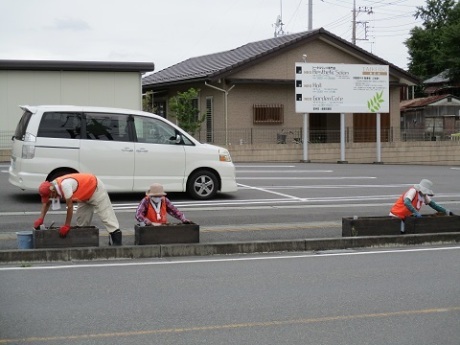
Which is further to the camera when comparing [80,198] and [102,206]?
[102,206]

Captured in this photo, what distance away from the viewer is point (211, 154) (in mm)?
15953

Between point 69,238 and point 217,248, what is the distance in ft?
7.51

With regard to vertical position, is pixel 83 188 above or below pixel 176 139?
below

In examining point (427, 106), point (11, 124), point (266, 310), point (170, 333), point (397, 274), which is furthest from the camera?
point (427, 106)

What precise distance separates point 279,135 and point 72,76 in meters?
9.69

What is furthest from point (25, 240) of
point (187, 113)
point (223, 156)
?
point (187, 113)

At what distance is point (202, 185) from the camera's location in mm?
15953

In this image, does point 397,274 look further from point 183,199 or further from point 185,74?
point 185,74

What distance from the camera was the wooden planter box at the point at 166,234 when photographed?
10.7 metres

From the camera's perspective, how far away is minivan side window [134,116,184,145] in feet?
50.8

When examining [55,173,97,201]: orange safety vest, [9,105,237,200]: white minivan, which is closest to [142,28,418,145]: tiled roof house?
[9,105,237,200]: white minivan

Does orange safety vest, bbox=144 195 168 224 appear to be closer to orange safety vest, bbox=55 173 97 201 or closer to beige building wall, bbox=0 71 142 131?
orange safety vest, bbox=55 173 97 201

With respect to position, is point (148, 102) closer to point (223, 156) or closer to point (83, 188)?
point (223, 156)

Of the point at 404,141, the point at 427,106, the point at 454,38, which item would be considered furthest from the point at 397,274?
the point at 454,38
